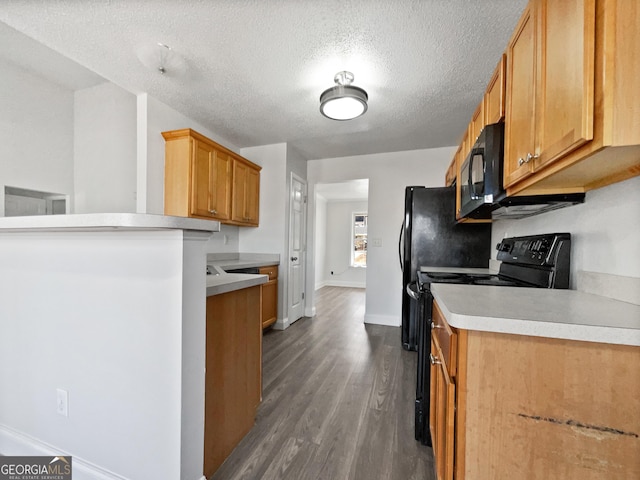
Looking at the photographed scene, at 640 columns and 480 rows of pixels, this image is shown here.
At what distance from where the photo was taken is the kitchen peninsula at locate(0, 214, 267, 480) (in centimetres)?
98

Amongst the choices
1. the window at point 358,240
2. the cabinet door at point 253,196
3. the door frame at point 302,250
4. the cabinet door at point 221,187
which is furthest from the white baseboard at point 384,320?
the window at point 358,240

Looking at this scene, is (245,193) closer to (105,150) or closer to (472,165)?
(105,150)

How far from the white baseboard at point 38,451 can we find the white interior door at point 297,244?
254cm

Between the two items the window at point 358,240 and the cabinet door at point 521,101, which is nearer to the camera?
the cabinet door at point 521,101

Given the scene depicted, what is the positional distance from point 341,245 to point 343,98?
533 cm

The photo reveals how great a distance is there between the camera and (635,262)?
0.91 m

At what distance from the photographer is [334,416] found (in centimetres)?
170

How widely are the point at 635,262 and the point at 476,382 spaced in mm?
728

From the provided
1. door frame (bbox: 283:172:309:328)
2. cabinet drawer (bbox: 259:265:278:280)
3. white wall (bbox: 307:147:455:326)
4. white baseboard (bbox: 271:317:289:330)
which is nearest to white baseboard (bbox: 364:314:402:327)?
white wall (bbox: 307:147:455:326)

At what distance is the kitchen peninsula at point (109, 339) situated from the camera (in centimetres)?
98

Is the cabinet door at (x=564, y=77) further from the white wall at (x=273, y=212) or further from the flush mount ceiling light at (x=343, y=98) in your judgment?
the white wall at (x=273, y=212)

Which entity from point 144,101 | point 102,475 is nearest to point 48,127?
point 144,101

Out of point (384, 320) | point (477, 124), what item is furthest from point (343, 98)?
A: point (384, 320)

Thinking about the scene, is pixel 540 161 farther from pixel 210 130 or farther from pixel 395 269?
pixel 210 130
